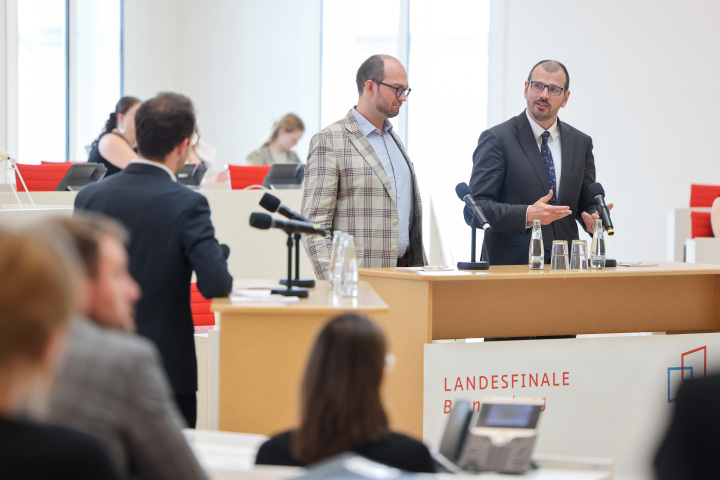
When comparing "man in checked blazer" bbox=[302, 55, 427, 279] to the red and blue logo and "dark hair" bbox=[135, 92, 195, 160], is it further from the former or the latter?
the red and blue logo

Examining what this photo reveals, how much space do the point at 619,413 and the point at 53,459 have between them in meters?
2.70

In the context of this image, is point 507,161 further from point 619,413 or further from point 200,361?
point 200,361

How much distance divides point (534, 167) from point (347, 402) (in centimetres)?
250

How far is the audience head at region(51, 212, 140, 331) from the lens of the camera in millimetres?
1633

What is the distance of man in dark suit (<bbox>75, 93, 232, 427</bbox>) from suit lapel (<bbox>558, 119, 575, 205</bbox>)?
6.24 ft

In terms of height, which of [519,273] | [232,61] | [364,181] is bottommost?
[519,273]

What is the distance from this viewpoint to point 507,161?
4.09 m

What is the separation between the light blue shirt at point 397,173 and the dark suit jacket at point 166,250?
132 centimetres

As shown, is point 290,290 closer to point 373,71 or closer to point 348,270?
point 348,270

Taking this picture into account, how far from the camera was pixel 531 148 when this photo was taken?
4.09 meters

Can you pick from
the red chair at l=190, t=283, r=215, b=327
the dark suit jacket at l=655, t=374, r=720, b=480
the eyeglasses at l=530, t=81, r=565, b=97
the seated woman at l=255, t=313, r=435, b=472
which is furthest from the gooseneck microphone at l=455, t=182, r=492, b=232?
the dark suit jacket at l=655, t=374, r=720, b=480

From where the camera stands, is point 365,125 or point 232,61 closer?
point 365,125

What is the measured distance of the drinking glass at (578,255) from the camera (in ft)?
12.0

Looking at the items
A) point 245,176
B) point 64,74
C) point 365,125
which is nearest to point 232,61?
point 64,74
